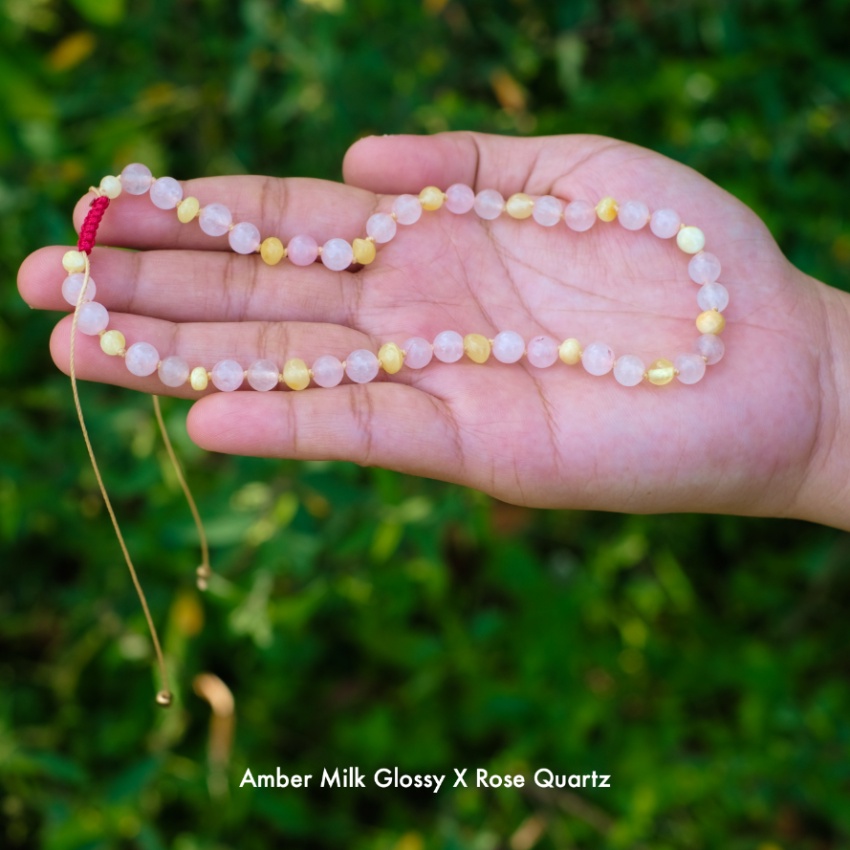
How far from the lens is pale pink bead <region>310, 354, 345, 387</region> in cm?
196

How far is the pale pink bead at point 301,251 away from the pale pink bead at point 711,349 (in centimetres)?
92

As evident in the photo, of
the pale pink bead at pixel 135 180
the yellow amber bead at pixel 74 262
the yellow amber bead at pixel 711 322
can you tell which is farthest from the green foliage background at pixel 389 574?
the yellow amber bead at pixel 711 322

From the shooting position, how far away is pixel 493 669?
2.57 metres

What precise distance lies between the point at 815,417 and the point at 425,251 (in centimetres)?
99

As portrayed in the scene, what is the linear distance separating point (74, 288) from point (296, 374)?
482mm

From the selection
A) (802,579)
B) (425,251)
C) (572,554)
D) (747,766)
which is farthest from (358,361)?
(802,579)

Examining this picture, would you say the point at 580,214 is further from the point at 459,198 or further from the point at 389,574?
the point at 389,574

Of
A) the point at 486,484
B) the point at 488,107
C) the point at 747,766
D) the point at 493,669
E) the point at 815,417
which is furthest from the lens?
the point at 488,107

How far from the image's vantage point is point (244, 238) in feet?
6.59

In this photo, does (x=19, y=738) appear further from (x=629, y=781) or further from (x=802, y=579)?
(x=802, y=579)

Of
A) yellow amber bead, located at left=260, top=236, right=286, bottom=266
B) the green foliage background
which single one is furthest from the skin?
the green foliage background

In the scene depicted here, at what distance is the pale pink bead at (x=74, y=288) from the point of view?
1.83 meters

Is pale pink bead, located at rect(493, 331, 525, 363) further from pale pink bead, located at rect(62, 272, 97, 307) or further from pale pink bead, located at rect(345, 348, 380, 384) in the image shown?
pale pink bead, located at rect(62, 272, 97, 307)

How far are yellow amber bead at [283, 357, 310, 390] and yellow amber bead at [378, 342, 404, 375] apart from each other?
0.17 meters
